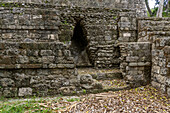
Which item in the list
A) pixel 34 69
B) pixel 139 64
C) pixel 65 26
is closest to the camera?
pixel 34 69

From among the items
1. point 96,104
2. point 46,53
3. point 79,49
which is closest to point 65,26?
point 79,49

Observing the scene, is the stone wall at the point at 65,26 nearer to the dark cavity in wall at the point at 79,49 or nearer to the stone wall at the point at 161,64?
the dark cavity in wall at the point at 79,49

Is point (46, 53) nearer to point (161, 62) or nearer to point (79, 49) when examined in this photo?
point (161, 62)

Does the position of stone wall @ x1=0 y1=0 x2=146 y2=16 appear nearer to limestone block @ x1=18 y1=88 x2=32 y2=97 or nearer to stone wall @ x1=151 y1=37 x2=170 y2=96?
stone wall @ x1=151 y1=37 x2=170 y2=96

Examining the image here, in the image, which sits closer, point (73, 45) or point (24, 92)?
point (24, 92)

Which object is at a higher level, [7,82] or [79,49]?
[79,49]

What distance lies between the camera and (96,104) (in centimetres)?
378

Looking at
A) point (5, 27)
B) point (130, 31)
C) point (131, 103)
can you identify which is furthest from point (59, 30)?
point (131, 103)

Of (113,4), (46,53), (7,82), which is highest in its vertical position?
(113,4)

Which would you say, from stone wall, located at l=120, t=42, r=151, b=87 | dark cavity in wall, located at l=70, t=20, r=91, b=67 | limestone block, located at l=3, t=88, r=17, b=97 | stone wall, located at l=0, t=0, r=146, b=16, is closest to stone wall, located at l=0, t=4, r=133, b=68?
dark cavity in wall, located at l=70, t=20, r=91, b=67

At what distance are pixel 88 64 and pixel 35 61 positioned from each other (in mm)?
4497

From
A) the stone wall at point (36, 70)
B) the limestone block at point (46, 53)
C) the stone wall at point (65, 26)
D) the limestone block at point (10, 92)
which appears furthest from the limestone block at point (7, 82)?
the stone wall at point (65, 26)

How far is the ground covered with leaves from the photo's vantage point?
349 centimetres

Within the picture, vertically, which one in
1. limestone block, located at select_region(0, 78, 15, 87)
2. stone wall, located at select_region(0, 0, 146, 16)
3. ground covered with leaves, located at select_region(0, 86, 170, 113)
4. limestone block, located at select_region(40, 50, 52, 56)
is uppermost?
stone wall, located at select_region(0, 0, 146, 16)
